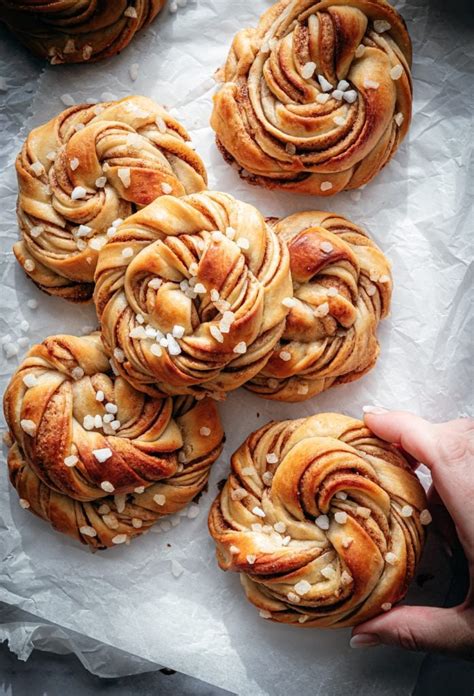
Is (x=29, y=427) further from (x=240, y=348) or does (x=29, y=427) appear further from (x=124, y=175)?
(x=124, y=175)

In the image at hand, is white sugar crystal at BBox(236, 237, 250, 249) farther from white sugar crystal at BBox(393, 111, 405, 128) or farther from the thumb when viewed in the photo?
the thumb

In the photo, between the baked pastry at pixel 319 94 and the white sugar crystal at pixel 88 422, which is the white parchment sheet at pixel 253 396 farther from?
the white sugar crystal at pixel 88 422

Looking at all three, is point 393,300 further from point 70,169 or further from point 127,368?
point 70,169

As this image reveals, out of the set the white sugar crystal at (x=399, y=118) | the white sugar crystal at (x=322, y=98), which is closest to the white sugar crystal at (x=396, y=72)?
the white sugar crystal at (x=399, y=118)

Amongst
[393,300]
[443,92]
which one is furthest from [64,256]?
[443,92]

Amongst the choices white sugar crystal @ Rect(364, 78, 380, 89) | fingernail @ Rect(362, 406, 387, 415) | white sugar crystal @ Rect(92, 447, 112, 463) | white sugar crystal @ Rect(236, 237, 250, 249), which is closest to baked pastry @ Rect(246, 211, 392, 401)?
fingernail @ Rect(362, 406, 387, 415)
